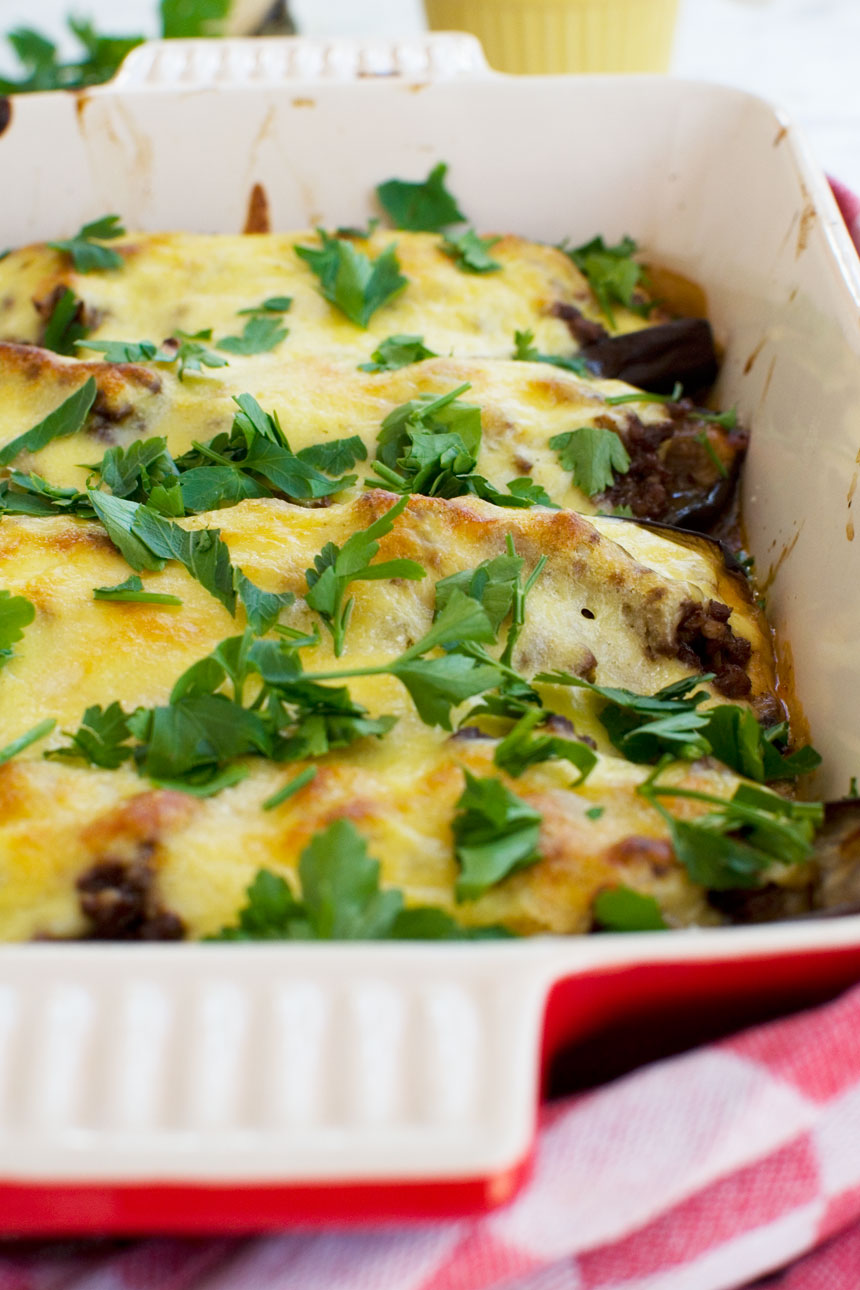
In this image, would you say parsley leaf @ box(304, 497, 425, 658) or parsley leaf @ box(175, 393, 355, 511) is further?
parsley leaf @ box(175, 393, 355, 511)

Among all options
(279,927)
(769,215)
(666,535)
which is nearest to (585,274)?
(769,215)

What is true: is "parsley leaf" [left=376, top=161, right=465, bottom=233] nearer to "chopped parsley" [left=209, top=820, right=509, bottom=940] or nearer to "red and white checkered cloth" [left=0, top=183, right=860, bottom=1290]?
"chopped parsley" [left=209, top=820, right=509, bottom=940]

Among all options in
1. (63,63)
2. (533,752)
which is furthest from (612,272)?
(63,63)

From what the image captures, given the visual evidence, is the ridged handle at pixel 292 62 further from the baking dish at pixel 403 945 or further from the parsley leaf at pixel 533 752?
the parsley leaf at pixel 533 752

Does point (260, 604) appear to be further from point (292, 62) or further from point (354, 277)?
point (292, 62)

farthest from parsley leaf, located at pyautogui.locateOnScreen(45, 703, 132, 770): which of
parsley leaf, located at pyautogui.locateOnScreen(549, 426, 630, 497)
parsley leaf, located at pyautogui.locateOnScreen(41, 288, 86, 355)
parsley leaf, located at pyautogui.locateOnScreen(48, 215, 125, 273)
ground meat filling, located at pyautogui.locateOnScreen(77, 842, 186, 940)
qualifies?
parsley leaf, located at pyautogui.locateOnScreen(48, 215, 125, 273)
